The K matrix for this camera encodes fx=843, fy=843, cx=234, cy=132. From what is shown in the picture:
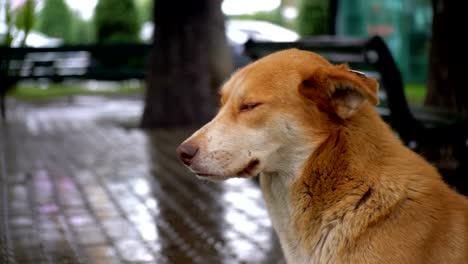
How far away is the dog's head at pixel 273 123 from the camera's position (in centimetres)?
335

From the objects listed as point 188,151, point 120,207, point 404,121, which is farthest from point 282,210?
point 120,207

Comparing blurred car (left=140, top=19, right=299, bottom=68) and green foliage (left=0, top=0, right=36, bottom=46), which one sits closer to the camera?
green foliage (left=0, top=0, right=36, bottom=46)

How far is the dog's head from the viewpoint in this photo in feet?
11.0

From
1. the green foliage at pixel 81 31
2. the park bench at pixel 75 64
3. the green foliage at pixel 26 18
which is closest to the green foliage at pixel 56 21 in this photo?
the green foliage at pixel 81 31

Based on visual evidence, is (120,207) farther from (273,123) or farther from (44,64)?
(44,64)

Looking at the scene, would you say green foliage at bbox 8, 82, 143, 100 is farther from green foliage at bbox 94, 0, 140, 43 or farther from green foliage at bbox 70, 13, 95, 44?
green foliage at bbox 70, 13, 95, 44

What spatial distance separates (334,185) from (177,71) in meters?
10.2

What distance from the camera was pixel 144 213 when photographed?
7711 mm

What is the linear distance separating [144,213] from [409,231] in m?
4.65

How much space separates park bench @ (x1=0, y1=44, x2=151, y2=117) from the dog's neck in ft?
43.8

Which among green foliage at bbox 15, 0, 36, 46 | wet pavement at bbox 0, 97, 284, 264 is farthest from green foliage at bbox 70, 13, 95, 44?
wet pavement at bbox 0, 97, 284, 264

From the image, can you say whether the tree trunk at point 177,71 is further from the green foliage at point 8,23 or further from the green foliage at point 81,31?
the green foliage at point 81,31

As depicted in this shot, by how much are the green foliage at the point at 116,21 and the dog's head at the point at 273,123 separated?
24.2 meters

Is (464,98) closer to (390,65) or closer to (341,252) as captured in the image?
(390,65)
